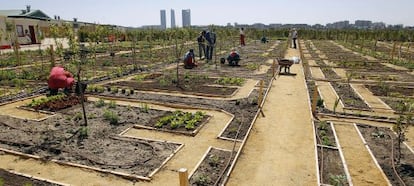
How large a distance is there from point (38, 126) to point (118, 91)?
3.92 metres

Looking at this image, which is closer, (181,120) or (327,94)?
(181,120)

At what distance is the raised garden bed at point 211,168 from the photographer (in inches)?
215

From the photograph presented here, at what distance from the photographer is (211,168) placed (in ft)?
19.5

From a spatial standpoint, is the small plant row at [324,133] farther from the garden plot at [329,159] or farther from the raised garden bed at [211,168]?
the raised garden bed at [211,168]

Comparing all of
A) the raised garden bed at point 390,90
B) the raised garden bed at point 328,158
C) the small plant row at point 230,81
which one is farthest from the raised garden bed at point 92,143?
the raised garden bed at point 390,90

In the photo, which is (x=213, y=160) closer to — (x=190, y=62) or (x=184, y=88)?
(x=184, y=88)

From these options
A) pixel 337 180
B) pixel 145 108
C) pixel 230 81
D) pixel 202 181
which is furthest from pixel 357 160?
pixel 230 81

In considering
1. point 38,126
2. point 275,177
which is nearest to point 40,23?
point 38,126

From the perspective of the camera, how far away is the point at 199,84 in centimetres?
1308

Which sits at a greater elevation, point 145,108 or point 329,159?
point 145,108

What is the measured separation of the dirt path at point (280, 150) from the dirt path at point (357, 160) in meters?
0.69

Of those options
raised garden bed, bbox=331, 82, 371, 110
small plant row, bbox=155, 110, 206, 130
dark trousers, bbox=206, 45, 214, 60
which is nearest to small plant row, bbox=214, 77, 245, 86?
raised garden bed, bbox=331, 82, 371, 110

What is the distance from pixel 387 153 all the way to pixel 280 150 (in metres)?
2.23

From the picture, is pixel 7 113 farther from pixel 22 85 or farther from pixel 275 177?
pixel 275 177
